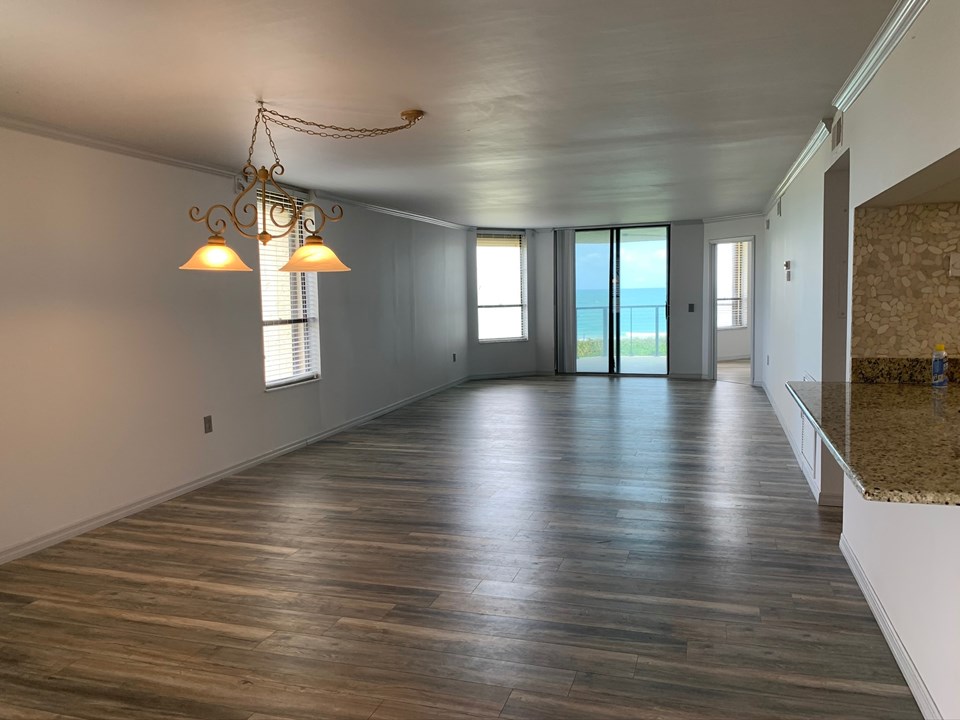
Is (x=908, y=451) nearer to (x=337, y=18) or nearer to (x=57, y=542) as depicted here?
(x=337, y=18)

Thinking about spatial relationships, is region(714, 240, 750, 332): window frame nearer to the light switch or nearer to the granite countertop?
the light switch

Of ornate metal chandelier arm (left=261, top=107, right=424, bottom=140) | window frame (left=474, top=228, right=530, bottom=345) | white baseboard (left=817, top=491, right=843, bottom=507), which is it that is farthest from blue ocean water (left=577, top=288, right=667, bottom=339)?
ornate metal chandelier arm (left=261, top=107, right=424, bottom=140)

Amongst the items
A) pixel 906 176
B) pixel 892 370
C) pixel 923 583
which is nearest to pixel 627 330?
pixel 892 370

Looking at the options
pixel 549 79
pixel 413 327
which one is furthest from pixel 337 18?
pixel 413 327

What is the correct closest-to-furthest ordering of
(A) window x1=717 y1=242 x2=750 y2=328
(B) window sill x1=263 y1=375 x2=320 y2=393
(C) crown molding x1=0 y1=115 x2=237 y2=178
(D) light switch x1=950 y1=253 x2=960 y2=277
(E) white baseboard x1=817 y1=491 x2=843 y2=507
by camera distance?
(D) light switch x1=950 y1=253 x2=960 y2=277, (C) crown molding x1=0 y1=115 x2=237 y2=178, (E) white baseboard x1=817 y1=491 x2=843 y2=507, (B) window sill x1=263 y1=375 x2=320 y2=393, (A) window x1=717 y1=242 x2=750 y2=328

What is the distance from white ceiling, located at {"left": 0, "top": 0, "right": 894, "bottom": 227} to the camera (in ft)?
8.23

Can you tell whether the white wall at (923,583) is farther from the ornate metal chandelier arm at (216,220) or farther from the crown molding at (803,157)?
the ornate metal chandelier arm at (216,220)

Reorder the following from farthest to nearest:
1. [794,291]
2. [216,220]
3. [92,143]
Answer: [794,291] < [216,220] < [92,143]

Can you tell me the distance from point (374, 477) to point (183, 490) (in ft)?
4.49

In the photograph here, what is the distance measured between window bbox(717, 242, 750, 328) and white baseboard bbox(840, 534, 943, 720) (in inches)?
403

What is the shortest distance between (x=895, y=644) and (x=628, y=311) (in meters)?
9.18

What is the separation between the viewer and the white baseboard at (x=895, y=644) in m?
2.16

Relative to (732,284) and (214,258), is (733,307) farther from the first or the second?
(214,258)

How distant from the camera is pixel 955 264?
3025 mm
